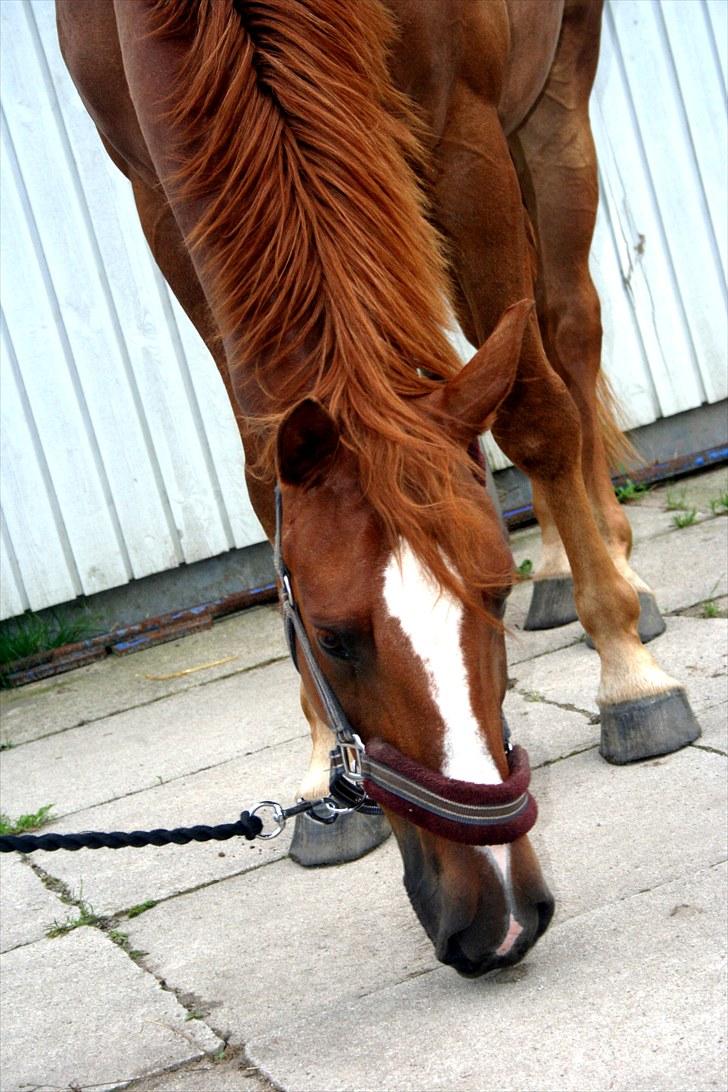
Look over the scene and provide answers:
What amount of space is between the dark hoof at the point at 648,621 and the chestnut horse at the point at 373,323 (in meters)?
Result: 0.60

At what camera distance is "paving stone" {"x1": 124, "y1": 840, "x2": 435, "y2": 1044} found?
2.22 metres

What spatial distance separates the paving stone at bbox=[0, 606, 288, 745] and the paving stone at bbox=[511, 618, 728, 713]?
1.16m

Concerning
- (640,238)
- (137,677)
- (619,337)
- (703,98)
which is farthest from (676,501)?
(137,677)

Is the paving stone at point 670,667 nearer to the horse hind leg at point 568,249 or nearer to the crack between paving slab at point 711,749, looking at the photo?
the crack between paving slab at point 711,749

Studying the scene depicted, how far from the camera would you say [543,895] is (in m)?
1.84

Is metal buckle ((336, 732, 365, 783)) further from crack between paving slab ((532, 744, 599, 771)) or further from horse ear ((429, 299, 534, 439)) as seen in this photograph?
crack between paving slab ((532, 744, 599, 771))

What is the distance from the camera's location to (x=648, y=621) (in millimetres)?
3621

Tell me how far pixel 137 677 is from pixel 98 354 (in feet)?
4.32

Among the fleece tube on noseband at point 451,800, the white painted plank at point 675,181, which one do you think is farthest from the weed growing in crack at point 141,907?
the white painted plank at point 675,181

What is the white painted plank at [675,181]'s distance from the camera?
5.52 meters

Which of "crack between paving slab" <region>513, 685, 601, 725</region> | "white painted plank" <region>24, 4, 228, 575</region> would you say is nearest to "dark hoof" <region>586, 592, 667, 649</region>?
"crack between paving slab" <region>513, 685, 601, 725</region>

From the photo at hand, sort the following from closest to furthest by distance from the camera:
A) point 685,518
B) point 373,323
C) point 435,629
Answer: point 435,629 < point 373,323 < point 685,518

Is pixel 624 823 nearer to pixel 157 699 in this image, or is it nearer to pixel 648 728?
pixel 648 728

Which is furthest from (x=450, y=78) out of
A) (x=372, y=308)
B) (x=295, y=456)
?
(x=295, y=456)
